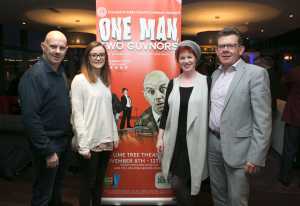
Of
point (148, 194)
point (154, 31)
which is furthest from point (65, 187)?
point (154, 31)

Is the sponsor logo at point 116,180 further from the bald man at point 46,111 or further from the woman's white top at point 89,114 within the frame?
the bald man at point 46,111

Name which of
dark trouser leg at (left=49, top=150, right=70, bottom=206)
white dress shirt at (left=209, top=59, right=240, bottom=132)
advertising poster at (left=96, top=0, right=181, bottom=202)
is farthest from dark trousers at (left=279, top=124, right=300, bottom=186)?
dark trouser leg at (left=49, top=150, right=70, bottom=206)

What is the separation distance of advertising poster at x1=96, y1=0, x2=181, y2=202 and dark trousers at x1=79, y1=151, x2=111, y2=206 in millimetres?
311

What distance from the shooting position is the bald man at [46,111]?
219 centimetres

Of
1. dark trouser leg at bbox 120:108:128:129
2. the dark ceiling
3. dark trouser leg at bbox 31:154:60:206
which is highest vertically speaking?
the dark ceiling

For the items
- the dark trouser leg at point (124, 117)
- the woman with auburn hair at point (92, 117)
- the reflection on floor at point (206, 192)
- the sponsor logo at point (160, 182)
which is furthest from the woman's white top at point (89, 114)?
Answer: the reflection on floor at point (206, 192)

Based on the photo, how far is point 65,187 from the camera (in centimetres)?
393

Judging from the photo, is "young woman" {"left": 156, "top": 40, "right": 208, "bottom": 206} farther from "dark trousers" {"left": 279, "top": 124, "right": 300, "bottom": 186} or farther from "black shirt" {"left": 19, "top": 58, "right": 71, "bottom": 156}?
"dark trousers" {"left": 279, "top": 124, "right": 300, "bottom": 186}

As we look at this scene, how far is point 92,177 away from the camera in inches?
102

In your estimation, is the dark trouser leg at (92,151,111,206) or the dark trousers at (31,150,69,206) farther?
the dark trouser leg at (92,151,111,206)

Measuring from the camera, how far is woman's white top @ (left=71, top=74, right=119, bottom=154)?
7.98 ft

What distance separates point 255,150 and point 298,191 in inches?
88.0

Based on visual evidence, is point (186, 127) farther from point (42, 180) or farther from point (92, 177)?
point (42, 180)

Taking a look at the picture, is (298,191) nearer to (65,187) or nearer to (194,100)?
(194,100)
